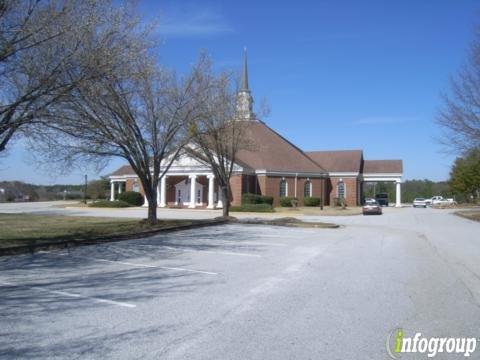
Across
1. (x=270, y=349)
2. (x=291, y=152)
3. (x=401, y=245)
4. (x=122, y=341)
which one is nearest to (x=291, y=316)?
(x=270, y=349)

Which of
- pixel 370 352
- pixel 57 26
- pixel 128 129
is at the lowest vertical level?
pixel 370 352

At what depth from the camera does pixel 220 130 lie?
28.6 meters

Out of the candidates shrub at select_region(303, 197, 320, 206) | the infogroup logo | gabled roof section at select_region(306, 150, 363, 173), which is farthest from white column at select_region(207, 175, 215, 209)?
the infogroup logo

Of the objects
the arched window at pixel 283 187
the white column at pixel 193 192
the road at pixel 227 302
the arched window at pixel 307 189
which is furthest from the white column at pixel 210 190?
the road at pixel 227 302

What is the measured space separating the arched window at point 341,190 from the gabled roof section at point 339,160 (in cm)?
168

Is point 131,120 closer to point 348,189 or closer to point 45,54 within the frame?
point 45,54

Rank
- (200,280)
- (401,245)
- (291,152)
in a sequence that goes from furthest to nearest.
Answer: (291,152)
(401,245)
(200,280)

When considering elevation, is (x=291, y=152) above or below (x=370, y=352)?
above

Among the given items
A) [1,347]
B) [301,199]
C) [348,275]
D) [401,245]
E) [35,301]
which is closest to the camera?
[1,347]

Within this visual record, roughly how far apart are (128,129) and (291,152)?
4044 centimetres

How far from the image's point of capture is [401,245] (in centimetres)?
1803

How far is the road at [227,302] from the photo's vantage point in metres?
5.87

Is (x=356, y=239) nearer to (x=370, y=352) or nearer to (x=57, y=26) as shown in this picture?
(x=57, y=26)

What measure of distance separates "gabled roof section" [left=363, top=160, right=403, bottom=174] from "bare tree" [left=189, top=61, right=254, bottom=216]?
120ft
